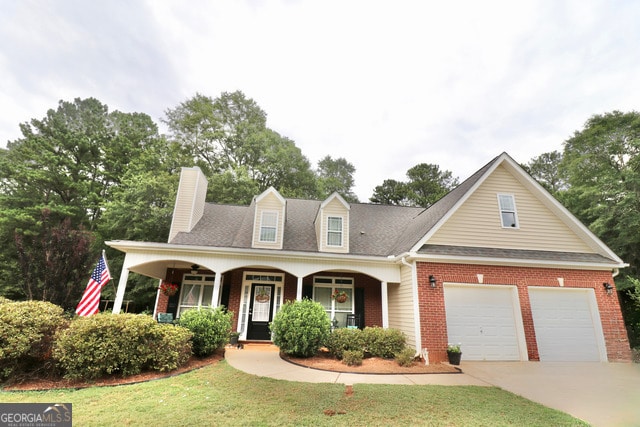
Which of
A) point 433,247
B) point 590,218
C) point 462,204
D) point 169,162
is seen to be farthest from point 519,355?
point 169,162

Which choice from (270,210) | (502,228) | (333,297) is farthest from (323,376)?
(502,228)

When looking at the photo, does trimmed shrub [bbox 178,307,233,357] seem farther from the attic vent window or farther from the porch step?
the attic vent window

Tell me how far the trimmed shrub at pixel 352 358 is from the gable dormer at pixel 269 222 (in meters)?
4.89

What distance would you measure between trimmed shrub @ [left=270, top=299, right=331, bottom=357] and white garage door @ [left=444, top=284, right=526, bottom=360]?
13.4ft

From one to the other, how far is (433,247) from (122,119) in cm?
2719

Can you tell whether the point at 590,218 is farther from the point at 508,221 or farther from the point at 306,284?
the point at 306,284

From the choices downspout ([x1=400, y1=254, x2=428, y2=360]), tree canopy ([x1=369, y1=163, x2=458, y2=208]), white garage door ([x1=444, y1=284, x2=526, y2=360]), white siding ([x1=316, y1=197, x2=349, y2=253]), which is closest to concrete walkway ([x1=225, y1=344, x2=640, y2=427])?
white garage door ([x1=444, y1=284, x2=526, y2=360])

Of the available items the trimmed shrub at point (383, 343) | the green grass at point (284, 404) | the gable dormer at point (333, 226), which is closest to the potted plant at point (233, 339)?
the green grass at point (284, 404)

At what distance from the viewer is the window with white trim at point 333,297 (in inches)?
Answer: 442

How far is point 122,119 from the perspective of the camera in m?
24.1

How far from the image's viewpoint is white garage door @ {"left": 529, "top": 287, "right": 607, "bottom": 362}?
891 centimetres

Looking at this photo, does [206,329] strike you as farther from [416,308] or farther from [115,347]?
[416,308]

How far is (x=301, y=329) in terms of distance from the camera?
25.2 ft

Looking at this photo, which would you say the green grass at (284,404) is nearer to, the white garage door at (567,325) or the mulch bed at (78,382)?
the mulch bed at (78,382)
